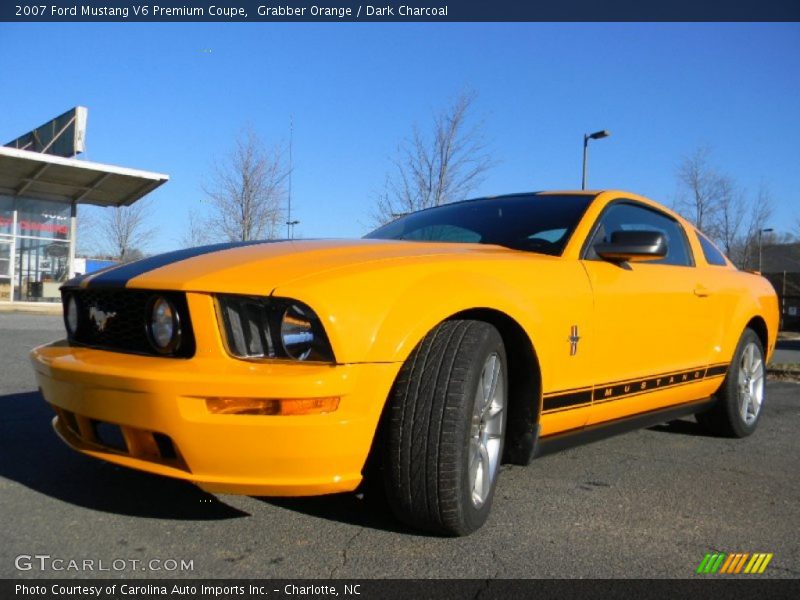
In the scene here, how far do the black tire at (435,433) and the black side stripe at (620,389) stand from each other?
23.6 inches

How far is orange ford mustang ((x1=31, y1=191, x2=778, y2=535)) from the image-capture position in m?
2.08

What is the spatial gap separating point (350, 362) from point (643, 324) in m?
1.82

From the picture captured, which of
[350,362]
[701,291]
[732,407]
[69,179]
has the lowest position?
[732,407]

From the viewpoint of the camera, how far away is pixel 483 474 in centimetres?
256

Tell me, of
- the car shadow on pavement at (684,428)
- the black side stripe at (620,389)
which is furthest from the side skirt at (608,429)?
the car shadow on pavement at (684,428)

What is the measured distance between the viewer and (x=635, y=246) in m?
3.10

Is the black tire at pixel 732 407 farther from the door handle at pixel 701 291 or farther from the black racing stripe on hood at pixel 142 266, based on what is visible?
the black racing stripe on hood at pixel 142 266

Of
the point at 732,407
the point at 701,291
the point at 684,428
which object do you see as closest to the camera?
the point at 701,291

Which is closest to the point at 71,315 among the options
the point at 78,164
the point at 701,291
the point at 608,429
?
the point at 608,429

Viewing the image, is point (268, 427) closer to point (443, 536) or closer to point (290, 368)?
point (290, 368)

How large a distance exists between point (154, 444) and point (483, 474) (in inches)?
46.9

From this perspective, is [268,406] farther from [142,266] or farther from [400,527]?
[142,266]

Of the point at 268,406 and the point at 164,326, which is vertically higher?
the point at 164,326

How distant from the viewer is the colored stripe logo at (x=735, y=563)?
227cm
